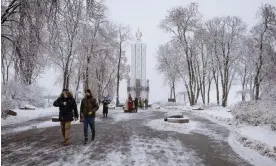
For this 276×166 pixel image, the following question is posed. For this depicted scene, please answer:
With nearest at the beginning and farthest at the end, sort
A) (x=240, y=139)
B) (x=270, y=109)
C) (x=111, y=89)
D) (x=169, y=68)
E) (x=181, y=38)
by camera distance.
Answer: (x=240, y=139) → (x=270, y=109) → (x=181, y=38) → (x=169, y=68) → (x=111, y=89)

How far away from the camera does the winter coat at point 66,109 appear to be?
10.1 m

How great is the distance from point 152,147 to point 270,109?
7.10 metres

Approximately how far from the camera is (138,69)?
55.2 m

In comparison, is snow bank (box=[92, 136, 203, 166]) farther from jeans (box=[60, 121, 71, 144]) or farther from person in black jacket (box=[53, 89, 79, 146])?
person in black jacket (box=[53, 89, 79, 146])

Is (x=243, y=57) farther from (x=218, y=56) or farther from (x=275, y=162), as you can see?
(x=275, y=162)

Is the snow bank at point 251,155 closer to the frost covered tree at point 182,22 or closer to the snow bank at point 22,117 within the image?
the snow bank at point 22,117

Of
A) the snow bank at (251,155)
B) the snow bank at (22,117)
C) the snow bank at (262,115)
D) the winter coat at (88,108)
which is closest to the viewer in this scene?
the snow bank at (251,155)

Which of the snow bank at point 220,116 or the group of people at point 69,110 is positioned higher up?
the group of people at point 69,110

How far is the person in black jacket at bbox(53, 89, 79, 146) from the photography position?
10.1 m

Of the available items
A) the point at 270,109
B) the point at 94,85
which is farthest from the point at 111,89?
the point at 270,109

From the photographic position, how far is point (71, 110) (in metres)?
10.3

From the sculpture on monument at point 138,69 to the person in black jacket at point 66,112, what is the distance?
44279 millimetres

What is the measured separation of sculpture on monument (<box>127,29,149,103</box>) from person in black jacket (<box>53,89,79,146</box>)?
145ft

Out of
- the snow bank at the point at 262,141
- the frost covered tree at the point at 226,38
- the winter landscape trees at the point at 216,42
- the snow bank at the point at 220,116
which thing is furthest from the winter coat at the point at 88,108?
the frost covered tree at the point at 226,38
